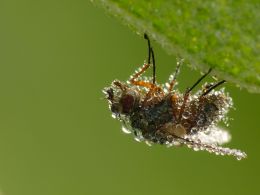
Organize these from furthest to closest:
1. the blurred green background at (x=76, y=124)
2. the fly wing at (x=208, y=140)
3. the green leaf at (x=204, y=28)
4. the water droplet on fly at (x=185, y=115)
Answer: the blurred green background at (x=76, y=124)
the water droplet on fly at (x=185, y=115)
the fly wing at (x=208, y=140)
the green leaf at (x=204, y=28)

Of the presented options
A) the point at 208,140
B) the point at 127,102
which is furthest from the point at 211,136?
the point at 127,102

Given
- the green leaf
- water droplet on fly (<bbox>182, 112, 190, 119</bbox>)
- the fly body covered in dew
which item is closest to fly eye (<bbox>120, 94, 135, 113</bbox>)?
the fly body covered in dew

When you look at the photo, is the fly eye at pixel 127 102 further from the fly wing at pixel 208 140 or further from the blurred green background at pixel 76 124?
the blurred green background at pixel 76 124

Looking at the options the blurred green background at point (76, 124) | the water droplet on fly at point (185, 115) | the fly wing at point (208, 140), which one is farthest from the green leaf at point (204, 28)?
the blurred green background at point (76, 124)

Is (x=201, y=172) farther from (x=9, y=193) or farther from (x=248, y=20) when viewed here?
(x=248, y=20)

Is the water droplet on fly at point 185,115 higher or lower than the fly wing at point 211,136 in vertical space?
lower
